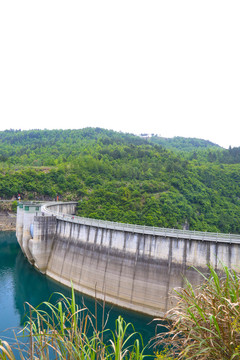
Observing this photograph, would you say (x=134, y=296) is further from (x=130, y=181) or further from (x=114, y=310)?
(x=130, y=181)

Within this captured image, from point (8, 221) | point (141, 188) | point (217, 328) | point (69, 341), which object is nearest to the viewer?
point (69, 341)

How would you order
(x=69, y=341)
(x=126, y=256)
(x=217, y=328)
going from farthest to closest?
(x=126, y=256) < (x=217, y=328) < (x=69, y=341)

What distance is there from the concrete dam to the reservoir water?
1334mm

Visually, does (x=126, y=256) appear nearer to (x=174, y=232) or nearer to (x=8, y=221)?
(x=174, y=232)

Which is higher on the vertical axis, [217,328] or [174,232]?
[217,328]

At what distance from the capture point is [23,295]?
1463 inches

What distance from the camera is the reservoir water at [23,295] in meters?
30.0

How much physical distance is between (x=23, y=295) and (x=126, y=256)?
1441 cm

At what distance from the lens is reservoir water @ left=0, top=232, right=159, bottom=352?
98.5 ft

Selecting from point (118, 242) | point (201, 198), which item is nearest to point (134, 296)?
point (118, 242)

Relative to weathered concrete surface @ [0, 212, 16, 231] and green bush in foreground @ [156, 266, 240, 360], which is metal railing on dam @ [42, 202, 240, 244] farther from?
weathered concrete surface @ [0, 212, 16, 231]

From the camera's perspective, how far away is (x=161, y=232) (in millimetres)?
34562

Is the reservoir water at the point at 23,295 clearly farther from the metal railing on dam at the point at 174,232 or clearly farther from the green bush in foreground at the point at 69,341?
the green bush in foreground at the point at 69,341

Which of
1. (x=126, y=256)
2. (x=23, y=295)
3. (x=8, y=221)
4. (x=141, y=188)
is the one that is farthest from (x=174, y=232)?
(x=8, y=221)
